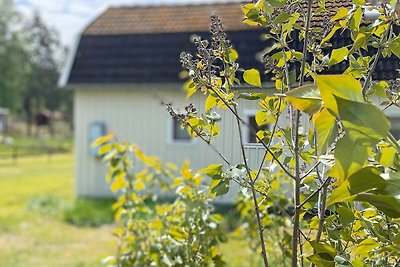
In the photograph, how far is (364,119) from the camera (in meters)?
1.02

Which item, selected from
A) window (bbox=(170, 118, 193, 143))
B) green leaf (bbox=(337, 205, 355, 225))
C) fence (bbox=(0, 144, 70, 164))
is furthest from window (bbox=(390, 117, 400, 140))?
fence (bbox=(0, 144, 70, 164))

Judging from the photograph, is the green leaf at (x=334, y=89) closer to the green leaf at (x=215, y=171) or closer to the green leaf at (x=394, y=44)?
the green leaf at (x=394, y=44)

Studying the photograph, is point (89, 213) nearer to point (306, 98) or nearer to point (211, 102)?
point (211, 102)

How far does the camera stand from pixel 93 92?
35.3 feet

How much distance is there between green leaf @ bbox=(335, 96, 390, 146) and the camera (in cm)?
102

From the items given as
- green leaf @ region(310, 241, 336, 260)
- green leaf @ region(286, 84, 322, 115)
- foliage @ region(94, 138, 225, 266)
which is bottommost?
foliage @ region(94, 138, 225, 266)

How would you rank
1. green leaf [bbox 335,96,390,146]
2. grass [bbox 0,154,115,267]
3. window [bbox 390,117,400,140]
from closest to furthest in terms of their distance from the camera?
green leaf [bbox 335,96,390,146], window [bbox 390,117,400,140], grass [bbox 0,154,115,267]

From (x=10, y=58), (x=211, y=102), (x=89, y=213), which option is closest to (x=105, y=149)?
(x=211, y=102)

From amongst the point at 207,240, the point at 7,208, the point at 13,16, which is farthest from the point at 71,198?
the point at 13,16

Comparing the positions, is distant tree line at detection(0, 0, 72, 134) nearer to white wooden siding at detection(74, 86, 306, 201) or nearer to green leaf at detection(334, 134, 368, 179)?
white wooden siding at detection(74, 86, 306, 201)

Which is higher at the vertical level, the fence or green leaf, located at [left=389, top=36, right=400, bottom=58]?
green leaf, located at [left=389, top=36, right=400, bottom=58]

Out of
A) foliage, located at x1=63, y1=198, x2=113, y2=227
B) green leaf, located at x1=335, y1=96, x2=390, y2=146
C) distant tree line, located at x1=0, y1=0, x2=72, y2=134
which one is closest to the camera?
green leaf, located at x1=335, y1=96, x2=390, y2=146

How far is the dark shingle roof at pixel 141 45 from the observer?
10.1 m

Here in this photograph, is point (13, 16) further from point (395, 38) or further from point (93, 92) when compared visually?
point (395, 38)
